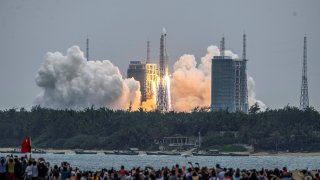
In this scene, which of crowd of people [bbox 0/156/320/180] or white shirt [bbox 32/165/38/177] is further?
white shirt [bbox 32/165/38/177]

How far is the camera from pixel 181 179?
69.6m

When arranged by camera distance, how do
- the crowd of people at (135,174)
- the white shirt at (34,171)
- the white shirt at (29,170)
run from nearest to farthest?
the crowd of people at (135,174), the white shirt at (34,171), the white shirt at (29,170)

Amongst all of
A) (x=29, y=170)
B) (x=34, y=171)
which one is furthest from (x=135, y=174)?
(x=29, y=170)

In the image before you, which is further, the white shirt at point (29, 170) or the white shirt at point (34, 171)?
the white shirt at point (29, 170)

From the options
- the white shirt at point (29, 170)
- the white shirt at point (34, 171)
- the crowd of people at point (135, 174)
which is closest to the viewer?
the crowd of people at point (135, 174)

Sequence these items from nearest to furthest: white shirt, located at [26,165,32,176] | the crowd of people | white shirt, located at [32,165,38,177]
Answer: the crowd of people
white shirt, located at [32,165,38,177]
white shirt, located at [26,165,32,176]

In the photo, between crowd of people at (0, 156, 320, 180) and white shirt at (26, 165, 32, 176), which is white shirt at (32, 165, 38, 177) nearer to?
crowd of people at (0, 156, 320, 180)

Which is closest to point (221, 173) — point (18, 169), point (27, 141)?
point (18, 169)

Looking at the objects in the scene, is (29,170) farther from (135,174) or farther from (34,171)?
(135,174)

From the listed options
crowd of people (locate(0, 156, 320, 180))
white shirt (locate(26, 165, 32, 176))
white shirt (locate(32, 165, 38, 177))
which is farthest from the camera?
white shirt (locate(26, 165, 32, 176))

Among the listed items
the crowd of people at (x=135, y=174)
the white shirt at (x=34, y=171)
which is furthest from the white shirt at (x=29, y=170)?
the white shirt at (x=34, y=171)

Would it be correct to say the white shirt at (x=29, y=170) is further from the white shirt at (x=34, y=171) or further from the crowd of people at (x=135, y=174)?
the white shirt at (x=34, y=171)

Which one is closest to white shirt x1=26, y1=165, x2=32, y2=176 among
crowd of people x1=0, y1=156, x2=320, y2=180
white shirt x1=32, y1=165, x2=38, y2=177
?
crowd of people x1=0, y1=156, x2=320, y2=180

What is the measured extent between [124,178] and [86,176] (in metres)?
2.22
